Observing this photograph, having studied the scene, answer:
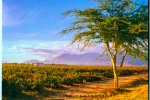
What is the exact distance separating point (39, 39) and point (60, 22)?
0.83 feet

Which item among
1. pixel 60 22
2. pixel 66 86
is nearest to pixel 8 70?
pixel 66 86

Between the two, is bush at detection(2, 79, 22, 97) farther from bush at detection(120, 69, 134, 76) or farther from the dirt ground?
bush at detection(120, 69, 134, 76)

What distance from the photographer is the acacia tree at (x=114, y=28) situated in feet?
11.3

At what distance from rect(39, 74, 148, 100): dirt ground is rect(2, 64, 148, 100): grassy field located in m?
0.03

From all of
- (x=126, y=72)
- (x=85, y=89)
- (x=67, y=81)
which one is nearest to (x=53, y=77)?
(x=67, y=81)

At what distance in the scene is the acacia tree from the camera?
136 inches

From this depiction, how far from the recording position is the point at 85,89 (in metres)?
3.71

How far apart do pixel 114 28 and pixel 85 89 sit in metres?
0.67

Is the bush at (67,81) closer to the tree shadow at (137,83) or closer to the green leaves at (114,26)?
the green leaves at (114,26)

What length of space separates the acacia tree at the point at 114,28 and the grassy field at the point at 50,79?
0.47 ft

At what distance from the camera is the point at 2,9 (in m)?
3.53

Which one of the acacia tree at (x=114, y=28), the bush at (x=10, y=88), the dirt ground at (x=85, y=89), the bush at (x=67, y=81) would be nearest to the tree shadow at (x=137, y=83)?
the dirt ground at (x=85, y=89)

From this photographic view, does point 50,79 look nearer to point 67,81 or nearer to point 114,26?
point 67,81

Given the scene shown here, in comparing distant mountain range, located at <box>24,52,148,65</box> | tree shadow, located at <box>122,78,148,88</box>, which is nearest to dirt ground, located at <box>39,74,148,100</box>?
tree shadow, located at <box>122,78,148,88</box>
